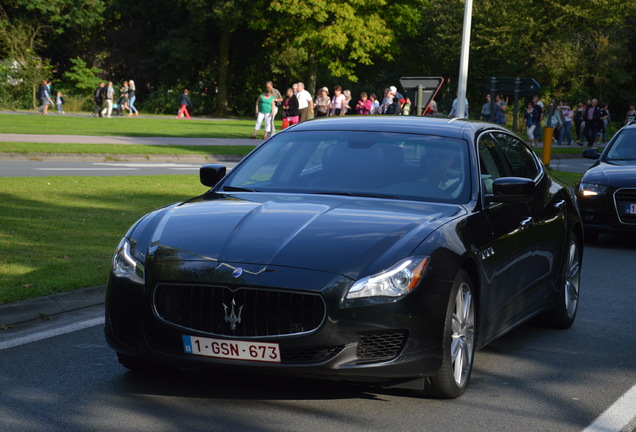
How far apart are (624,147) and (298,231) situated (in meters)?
10.0

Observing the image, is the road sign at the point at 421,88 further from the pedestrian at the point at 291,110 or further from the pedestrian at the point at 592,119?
the pedestrian at the point at 592,119

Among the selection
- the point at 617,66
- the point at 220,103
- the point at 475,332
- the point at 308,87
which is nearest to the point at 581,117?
the point at 617,66

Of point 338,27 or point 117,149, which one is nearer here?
point 117,149

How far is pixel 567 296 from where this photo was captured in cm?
787

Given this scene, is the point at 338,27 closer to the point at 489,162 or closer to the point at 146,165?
the point at 146,165

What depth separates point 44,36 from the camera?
66938 mm

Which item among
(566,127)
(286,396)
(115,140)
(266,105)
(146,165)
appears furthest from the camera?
(566,127)

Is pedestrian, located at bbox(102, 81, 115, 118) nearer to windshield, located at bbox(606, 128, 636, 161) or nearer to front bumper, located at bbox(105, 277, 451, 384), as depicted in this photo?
windshield, located at bbox(606, 128, 636, 161)

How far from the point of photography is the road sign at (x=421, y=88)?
22938mm

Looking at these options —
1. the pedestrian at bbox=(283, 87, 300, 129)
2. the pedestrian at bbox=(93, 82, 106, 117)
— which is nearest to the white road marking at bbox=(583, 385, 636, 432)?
the pedestrian at bbox=(283, 87, 300, 129)

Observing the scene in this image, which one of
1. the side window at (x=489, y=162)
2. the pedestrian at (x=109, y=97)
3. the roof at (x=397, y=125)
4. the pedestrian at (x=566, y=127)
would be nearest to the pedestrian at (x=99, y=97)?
the pedestrian at (x=109, y=97)

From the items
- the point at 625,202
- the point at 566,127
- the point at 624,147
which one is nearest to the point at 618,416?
the point at 625,202

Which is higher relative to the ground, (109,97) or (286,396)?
(286,396)

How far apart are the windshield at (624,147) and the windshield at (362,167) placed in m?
8.23
